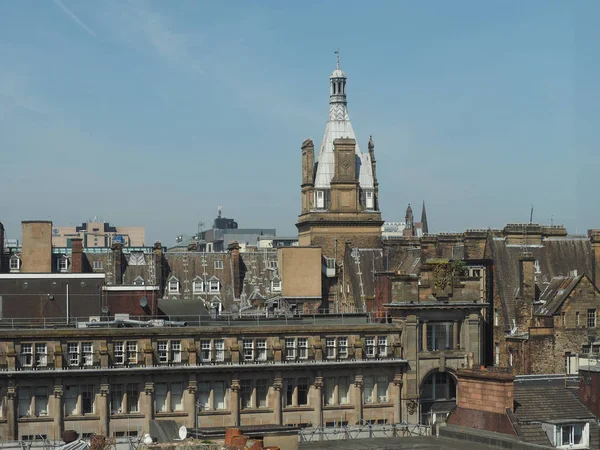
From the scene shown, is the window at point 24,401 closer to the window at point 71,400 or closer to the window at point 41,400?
the window at point 41,400

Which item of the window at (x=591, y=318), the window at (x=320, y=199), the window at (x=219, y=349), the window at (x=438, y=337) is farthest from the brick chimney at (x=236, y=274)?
the window at (x=219, y=349)

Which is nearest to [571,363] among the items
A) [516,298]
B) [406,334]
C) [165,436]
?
[516,298]

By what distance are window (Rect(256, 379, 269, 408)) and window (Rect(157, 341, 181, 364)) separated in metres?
5.07

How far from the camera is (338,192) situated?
14312cm

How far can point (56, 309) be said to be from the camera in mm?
92562

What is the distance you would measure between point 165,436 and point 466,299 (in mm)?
41882

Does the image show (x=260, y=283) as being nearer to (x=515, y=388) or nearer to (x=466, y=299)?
(x=466, y=299)

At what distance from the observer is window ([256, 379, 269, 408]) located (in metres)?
80.8

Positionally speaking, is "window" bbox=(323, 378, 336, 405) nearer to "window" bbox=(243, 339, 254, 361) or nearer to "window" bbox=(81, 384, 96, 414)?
"window" bbox=(243, 339, 254, 361)

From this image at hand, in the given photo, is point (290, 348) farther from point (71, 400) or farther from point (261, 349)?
point (71, 400)

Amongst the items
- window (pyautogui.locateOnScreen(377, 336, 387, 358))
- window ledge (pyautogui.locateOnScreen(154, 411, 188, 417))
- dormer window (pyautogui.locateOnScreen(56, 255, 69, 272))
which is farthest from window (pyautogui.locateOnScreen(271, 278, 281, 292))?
window ledge (pyautogui.locateOnScreen(154, 411, 188, 417))

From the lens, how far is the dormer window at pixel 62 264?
5143 inches

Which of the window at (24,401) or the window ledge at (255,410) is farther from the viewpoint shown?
the window ledge at (255,410)

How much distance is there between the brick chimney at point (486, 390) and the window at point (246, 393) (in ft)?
62.7
